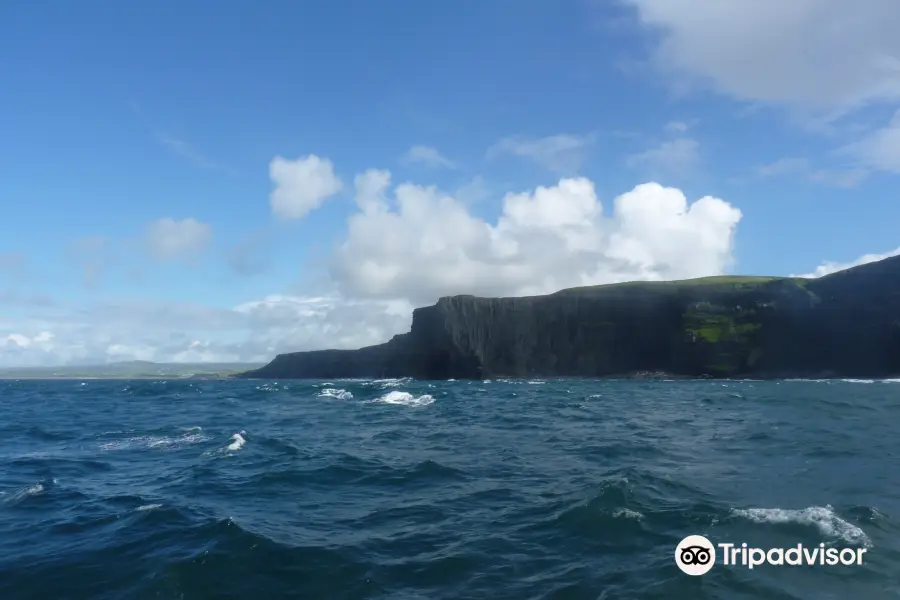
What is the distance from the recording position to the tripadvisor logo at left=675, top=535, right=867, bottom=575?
37.7 ft

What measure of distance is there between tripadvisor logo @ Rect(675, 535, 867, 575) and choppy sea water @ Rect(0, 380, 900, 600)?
233mm

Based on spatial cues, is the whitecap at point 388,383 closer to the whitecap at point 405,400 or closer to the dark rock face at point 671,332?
the dark rock face at point 671,332

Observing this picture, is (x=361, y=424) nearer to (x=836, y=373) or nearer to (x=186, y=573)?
(x=186, y=573)

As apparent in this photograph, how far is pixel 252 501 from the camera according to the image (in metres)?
17.2

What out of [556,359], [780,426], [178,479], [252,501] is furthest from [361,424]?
[556,359]

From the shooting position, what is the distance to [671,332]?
140375 millimetres

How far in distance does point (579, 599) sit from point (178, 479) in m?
15.2

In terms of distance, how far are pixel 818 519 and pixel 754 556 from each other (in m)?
3.14

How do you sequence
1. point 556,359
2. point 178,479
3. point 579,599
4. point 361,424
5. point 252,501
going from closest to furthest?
point 579,599, point 252,501, point 178,479, point 361,424, point 556,359

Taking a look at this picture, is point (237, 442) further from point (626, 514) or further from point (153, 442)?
point (626, 514)

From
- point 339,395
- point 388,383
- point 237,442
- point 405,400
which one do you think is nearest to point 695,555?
point 237,442

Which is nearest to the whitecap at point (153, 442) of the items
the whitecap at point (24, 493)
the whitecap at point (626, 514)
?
the whitecap at point (24, 493)

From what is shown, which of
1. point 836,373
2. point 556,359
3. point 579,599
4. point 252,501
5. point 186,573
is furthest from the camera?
point 556,359

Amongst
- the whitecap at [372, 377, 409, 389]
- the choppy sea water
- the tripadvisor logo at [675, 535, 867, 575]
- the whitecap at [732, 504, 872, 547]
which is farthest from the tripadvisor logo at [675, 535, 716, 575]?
the whitecap at [372, 377, 409, 389]
